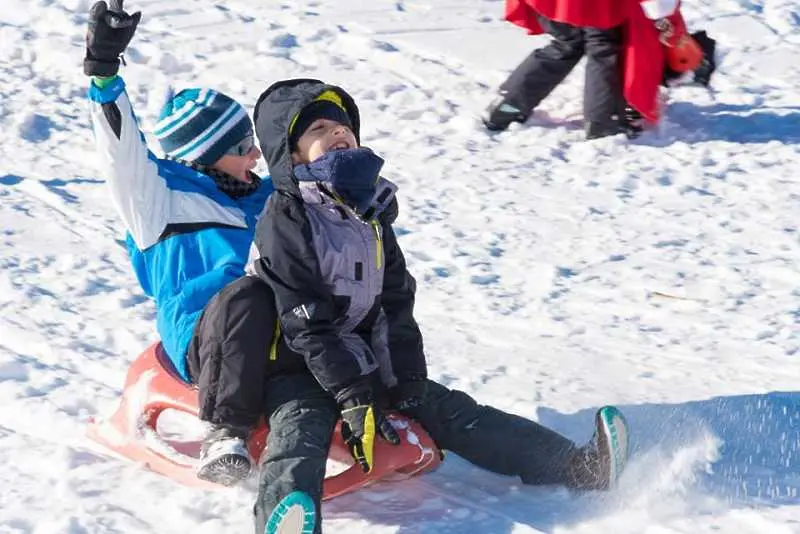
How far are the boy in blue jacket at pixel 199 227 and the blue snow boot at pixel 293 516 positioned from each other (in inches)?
13.4

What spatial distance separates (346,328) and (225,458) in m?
0.45

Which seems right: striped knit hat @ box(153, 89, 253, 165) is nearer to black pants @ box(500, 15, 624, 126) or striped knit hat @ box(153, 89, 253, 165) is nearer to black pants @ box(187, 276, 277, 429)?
black pants @ box(187, 276, 277, 429)

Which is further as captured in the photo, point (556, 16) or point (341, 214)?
point (556, 16)

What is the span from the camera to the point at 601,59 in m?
6.19

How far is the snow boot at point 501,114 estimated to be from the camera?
250 inches

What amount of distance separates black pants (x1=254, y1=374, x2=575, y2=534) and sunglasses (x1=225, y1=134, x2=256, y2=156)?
0.76m

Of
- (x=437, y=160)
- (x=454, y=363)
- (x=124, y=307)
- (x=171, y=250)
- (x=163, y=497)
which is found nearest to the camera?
(x=163, y=497)

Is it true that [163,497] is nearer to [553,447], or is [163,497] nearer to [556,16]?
[553,447]

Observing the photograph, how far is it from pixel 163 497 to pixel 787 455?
157 cm

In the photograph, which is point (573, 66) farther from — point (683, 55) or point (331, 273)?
point (331, 273)

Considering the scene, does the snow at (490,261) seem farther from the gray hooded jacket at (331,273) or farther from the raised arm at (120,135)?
the raised arm at (120,135)

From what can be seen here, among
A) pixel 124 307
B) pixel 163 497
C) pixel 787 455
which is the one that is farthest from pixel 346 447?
pixel 124 307

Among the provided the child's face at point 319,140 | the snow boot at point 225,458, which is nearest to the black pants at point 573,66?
the child's face at point 319,140

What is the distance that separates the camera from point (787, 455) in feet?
12.5
